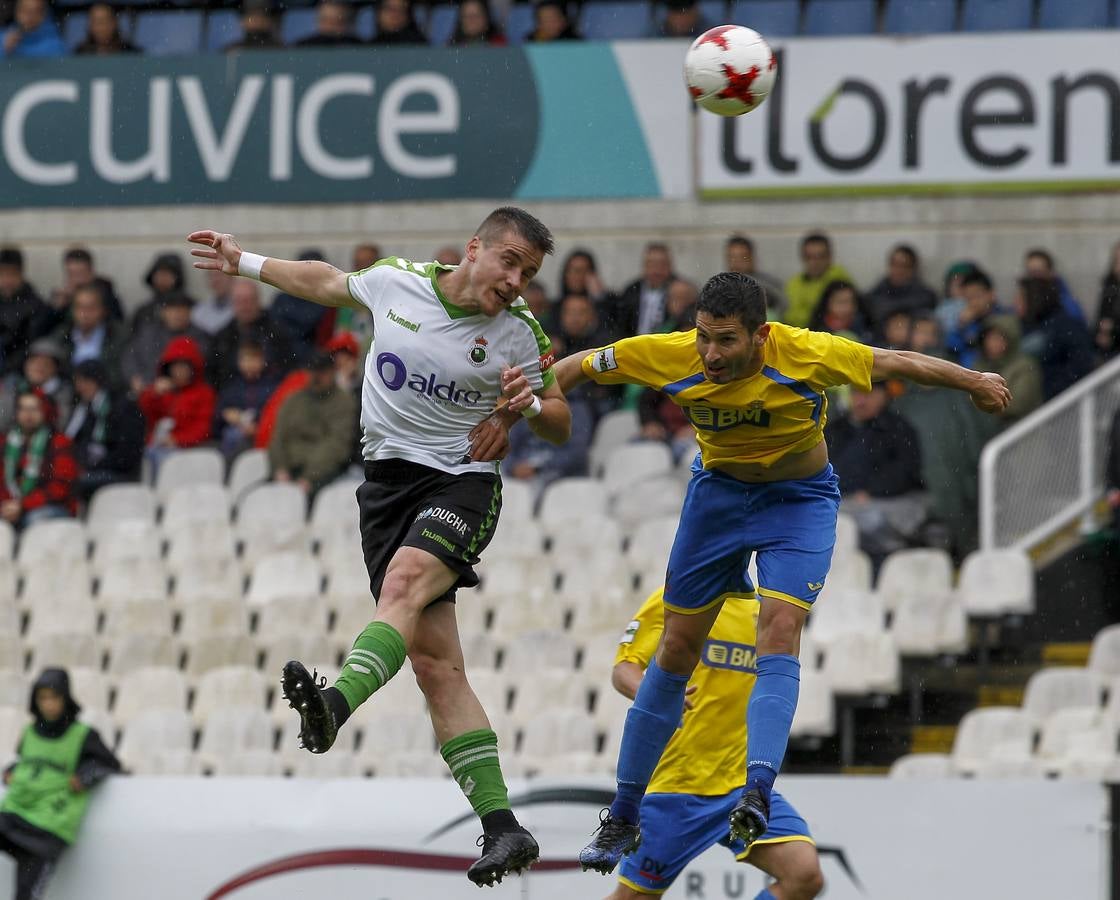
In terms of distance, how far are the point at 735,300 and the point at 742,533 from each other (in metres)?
1.03

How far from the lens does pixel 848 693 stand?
12.9 meters

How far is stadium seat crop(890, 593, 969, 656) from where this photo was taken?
1325 cm

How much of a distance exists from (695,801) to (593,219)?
342 inches

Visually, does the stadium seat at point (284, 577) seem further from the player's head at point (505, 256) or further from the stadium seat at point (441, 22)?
the player's head at point (505, 256)

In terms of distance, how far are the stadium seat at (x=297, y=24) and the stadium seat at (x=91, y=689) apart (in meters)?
6.27

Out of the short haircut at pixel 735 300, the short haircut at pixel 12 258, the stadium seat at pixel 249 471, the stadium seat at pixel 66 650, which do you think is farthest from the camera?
the short haircut at pixel 12 258

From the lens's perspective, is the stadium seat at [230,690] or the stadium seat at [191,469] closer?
the stadium seat at [230,690]

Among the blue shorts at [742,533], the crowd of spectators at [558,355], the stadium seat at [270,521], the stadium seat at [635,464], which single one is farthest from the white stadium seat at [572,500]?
the blue shorts at [742,533]

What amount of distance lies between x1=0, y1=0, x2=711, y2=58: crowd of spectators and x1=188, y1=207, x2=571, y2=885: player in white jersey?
29.2 ft

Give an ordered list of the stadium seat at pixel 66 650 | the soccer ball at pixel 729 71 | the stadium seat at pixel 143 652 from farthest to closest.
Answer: the stadium seat at pixel 66 650
the stadium seat at pixel 143 652
the soccer ball at pixel 729 71

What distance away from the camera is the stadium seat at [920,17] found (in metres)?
17.0

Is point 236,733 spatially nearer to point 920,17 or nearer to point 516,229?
point 516,229

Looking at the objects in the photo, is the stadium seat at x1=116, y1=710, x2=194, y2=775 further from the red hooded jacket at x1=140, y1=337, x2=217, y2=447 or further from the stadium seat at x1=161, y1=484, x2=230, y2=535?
the red hooded jacket at x1=140, y1=337, x2=217, y2=447

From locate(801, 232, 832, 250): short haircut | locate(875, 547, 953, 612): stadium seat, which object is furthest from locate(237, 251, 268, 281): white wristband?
locate(801, 232, 832, 250): short haircut
